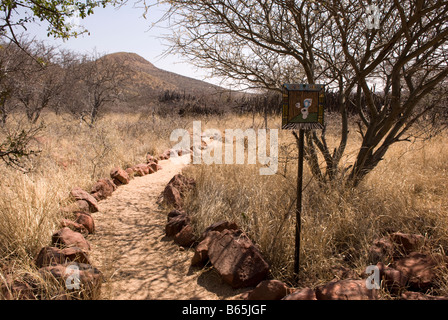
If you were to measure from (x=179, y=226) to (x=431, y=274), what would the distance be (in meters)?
2.60

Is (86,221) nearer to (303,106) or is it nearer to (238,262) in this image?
(238,262)

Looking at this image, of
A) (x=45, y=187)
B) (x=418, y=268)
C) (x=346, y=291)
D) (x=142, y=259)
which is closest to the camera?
(x=346, y=291)

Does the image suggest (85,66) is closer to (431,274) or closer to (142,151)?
(142,151)

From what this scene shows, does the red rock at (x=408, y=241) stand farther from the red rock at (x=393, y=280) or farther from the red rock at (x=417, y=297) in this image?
the red rock at (x=417, y=297)

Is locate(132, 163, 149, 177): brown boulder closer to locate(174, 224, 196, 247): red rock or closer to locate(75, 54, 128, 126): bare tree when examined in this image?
locate(174, 224, 196, 247): red rock

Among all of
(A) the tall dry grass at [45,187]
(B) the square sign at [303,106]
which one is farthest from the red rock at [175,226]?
(B) the square sign at [303,106]

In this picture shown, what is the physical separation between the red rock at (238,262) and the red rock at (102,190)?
108 inches

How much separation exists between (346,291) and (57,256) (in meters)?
2.46

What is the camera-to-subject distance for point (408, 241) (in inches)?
113

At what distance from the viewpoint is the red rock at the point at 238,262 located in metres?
2.74

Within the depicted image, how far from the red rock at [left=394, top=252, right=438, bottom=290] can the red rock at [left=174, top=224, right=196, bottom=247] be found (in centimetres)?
211

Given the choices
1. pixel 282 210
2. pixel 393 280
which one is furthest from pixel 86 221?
pixel 393 280

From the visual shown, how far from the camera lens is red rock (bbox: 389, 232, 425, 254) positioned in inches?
113
